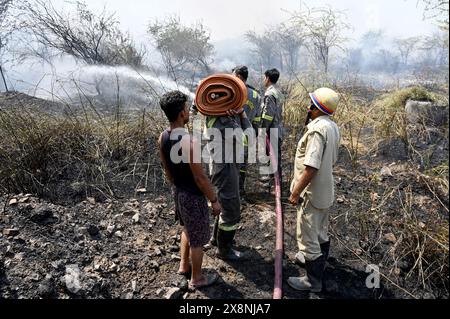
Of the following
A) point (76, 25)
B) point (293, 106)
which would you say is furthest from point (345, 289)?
point (76, 25)

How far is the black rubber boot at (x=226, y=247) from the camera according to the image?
2.94 metres

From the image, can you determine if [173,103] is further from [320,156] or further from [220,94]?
[320,156]

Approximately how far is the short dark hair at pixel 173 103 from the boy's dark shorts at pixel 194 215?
0.60 meters

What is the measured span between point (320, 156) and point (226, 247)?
1327mm

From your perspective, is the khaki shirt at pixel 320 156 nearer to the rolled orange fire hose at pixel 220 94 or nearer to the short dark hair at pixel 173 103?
the rolled orange fire hose at pixel 220 94

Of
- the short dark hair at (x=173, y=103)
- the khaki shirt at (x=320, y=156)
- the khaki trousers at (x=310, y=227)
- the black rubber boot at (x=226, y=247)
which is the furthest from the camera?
the black rubber boot at (x=226, y=247)

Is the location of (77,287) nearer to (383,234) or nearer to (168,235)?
(168,235)

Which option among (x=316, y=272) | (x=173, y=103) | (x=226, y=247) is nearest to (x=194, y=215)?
(x=226, y=247)

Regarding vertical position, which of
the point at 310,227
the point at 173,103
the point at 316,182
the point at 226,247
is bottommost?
the point at 226,247

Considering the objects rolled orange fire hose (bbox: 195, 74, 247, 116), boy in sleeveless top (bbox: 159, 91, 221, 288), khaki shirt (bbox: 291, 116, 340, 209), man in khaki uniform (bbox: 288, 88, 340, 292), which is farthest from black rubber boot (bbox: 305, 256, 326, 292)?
rolled orange fire hose (bbox: 195, 74, 247, 116)

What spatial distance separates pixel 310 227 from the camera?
8.27 ft

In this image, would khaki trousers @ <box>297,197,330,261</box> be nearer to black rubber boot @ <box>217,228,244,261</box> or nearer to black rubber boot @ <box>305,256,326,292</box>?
black rubber boot @ <box>305,256,326,292</box>

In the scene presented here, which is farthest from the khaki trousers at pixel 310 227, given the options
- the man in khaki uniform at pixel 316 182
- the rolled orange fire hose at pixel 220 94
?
the rolled orange fire hose at pixel 220 94
